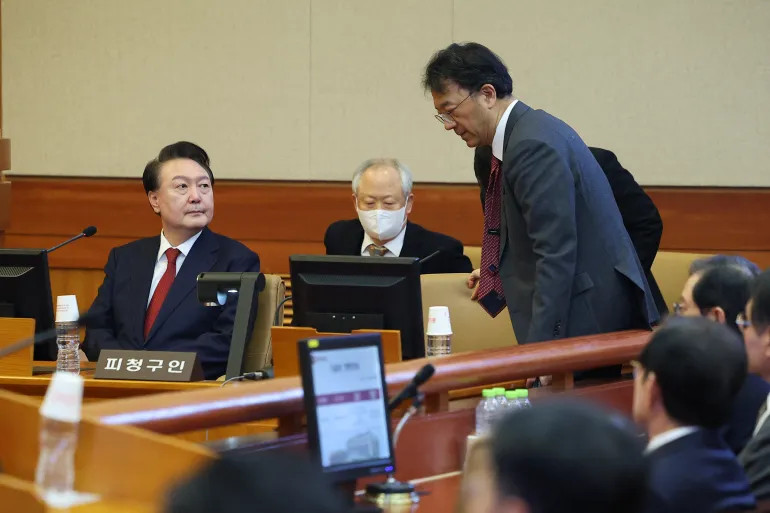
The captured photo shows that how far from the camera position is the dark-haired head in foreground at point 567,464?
1275mm

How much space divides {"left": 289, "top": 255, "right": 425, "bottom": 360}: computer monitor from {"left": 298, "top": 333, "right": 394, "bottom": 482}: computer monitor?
→ 853 mm

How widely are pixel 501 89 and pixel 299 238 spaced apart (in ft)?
9.52

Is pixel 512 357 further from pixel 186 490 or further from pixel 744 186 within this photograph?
pixel 744 186

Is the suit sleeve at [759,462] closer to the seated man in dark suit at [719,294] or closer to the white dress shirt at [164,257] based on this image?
the seated man in dark suit at [719,294]

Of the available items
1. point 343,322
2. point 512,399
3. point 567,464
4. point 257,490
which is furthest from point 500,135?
point 257,490

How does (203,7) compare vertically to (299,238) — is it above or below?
above

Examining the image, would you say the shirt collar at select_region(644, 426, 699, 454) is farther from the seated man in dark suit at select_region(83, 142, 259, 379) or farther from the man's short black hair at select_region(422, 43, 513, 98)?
the seated man in dark suit at select_region(83, 142, 259, 379)

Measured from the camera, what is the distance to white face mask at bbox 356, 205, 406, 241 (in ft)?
15.1

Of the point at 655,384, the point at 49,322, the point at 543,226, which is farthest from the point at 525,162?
the point at 49,322

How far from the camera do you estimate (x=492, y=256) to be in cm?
351

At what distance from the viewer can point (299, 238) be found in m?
6.20

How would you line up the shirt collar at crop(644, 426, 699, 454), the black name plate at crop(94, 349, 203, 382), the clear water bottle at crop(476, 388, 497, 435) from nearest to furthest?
the shirt collar at crop(644, 426, 699, 454) < the clear water bottle at crop(476, 388, 497, 435) < the black name plate at crop(94, 349, 203, 382)

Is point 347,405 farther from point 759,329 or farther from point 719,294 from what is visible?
point 719,294

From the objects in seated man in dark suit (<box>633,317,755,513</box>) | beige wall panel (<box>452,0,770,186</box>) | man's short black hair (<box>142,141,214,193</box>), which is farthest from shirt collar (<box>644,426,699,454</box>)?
beige wall panel (<box>452,0,770,186</box>)
